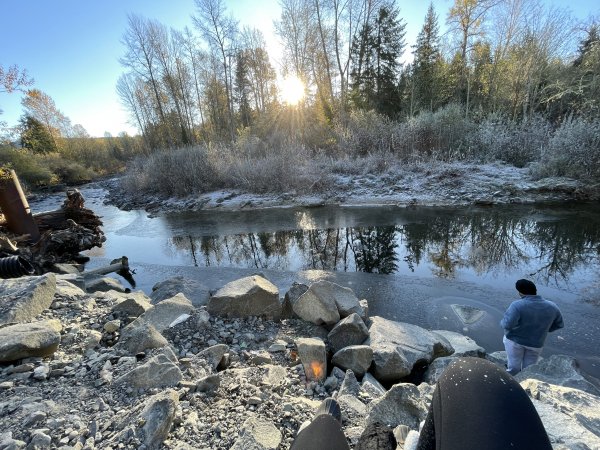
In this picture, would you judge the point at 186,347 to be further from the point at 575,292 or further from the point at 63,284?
the point at 575,292

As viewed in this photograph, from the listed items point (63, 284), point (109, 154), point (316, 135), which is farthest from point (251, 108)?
point (63, 284)

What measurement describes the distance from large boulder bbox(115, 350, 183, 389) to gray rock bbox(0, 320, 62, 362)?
94 cm

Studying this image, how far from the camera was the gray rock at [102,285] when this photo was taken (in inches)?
233

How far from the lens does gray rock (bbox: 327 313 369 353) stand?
382 centimetres

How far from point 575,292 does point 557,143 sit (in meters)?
9.68

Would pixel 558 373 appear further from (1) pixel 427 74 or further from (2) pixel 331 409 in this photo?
(1) pixel 427 74

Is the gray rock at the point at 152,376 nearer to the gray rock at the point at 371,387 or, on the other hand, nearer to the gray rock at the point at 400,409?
the gray rock at the point at 400,409

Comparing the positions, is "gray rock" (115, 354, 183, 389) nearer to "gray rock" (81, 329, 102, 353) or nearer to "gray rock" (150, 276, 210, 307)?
"gray rock" (81, 329, 102, 353)

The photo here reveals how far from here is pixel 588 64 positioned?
15461mm

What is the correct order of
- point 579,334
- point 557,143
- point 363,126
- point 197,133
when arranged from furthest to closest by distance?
point 197,133, point 363,126, point 557,143, point 579,334

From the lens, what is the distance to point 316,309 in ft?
14.1

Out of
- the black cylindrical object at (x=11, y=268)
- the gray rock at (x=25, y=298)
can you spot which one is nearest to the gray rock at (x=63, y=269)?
the black cylindrical object at (x=11, y=268)

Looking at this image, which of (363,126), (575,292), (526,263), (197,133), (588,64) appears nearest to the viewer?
(575,292)

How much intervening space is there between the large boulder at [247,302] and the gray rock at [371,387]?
169cm
